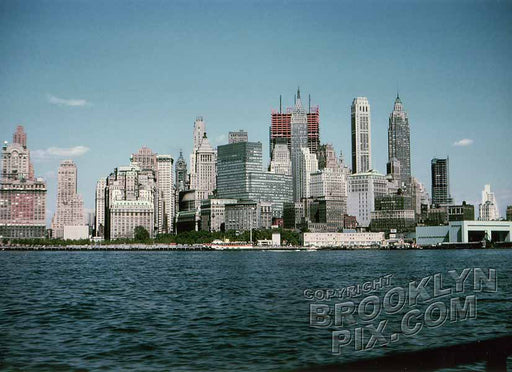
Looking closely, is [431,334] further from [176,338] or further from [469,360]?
[469,360]

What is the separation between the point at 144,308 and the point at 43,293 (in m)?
12.1

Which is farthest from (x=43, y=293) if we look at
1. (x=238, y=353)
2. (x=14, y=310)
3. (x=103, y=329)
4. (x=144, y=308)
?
(x=238, y=353)

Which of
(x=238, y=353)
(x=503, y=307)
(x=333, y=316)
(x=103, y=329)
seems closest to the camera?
(x=238, y=353)

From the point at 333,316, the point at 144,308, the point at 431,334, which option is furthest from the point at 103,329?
the point at 431,334

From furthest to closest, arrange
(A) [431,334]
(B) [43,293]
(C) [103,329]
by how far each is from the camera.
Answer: (B) [43,293] → (C) [103,329] → (A) [431,334]

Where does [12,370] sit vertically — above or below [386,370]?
below

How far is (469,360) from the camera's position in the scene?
685 centimetres

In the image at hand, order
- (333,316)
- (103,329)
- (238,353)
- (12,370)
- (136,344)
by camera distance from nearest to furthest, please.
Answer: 1. (12,370)
2. (238,353)
3. (136,344)
4. (103,329)
5. (333,316)

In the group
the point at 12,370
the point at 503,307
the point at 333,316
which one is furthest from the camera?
the point at 503,307

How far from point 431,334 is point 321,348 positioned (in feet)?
14.3

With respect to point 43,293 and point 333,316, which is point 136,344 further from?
point 43,293

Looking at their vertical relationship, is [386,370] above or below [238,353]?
above

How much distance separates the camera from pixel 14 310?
29.0m

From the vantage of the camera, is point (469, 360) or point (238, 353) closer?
point (469, 360)
